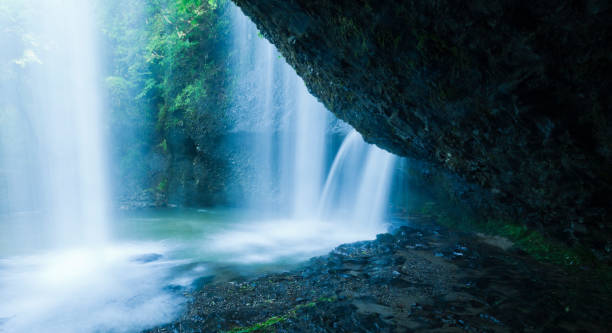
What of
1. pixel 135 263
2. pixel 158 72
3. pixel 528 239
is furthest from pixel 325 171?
pixel 158 72

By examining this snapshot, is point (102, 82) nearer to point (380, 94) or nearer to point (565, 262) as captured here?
point (380, 94)

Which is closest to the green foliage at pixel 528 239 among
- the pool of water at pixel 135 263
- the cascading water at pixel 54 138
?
the pool of water at pixel 135 263

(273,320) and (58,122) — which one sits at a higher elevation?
(58,122)

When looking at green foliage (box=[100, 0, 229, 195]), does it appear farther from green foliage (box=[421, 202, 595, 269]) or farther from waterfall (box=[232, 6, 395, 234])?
green foliage (box=[421, 202, 595, 269])

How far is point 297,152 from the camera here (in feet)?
41.2

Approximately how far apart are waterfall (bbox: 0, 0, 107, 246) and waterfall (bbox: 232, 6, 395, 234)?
7720 mm

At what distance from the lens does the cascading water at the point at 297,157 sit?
11.4 meters

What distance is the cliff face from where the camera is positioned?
2.68m

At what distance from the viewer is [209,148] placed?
1305cm

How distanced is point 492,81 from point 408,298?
280 cm

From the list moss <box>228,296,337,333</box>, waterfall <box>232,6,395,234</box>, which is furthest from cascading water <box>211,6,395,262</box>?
moss <box>228,296,337,333</box>

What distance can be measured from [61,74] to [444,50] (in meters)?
17.3

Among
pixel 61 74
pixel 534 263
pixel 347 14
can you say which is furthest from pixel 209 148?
pixel 534 263

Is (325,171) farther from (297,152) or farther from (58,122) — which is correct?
(58,122)
